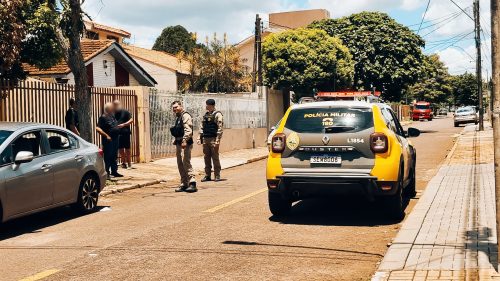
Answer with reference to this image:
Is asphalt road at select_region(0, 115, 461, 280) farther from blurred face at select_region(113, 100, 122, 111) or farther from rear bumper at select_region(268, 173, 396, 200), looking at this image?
blurred face at select_region(113, 100, 122, 111)

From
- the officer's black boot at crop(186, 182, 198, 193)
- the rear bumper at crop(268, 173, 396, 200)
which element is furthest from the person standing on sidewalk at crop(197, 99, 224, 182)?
the rear bumper at crop(268, 173, 396, 200)

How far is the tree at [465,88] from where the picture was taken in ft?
398

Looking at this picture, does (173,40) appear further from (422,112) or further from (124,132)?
(124,132)

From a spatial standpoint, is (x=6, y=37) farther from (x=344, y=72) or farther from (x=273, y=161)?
(x=344, y=72)

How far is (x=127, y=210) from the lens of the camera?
10.3 m

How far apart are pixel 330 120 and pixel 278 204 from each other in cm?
147

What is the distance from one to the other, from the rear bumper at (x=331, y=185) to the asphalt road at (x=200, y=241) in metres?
0.47

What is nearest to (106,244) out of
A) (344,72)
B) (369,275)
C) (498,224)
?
(369,275)

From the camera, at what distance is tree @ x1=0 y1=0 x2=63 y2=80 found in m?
13.0

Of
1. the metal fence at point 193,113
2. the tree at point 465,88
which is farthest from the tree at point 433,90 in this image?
Result: the metal fence at point 193,113

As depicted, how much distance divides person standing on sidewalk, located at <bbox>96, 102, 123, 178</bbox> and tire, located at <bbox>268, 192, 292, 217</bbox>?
22.7ft

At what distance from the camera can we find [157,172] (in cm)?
1658

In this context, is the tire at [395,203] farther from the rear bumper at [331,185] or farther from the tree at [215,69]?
the tree at [215,69]

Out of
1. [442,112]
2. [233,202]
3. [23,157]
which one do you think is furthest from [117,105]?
[442,112]
